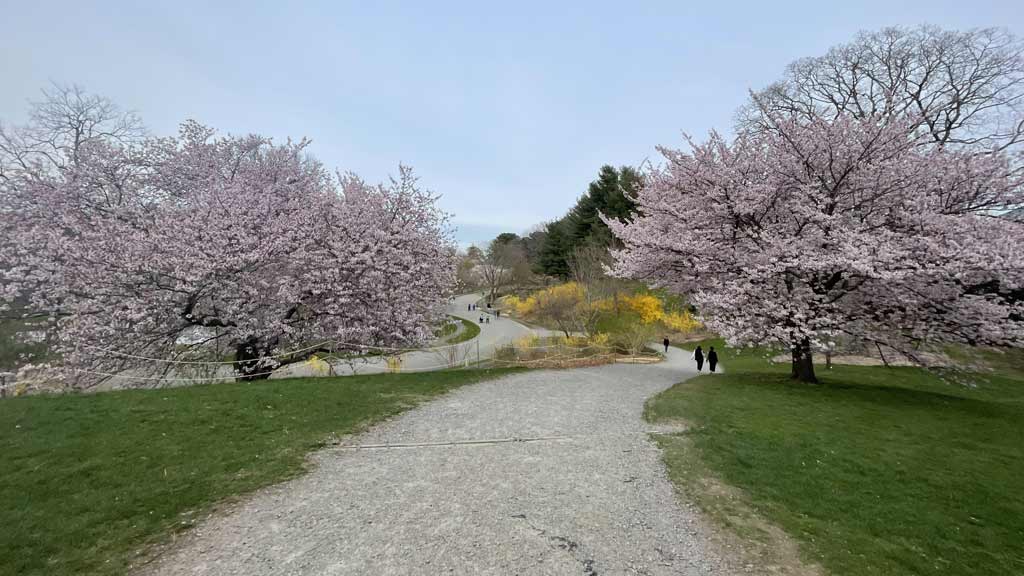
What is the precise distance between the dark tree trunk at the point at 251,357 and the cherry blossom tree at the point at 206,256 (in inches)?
2.7

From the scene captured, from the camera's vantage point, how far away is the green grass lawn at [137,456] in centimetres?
418

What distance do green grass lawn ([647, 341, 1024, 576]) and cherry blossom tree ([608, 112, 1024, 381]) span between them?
6.05 feet

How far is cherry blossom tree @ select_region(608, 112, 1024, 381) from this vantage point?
996cm

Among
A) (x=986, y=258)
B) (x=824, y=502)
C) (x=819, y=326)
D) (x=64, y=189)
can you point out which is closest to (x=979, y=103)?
(x=986, y=258)

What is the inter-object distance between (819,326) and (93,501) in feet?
47.4

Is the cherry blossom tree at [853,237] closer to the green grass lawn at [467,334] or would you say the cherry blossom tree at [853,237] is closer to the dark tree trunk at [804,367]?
the dark tree trunk at [804,367]

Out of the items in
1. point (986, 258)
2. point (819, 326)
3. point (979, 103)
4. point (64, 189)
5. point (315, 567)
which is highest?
point (979, 103)

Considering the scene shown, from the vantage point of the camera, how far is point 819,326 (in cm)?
1104

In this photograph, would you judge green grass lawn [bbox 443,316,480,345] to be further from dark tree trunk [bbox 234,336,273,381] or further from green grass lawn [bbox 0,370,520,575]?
green grass lawn [bbox 0,370,520,575]

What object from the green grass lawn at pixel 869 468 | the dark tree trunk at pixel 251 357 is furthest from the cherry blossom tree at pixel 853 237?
the dark tree trunk at pixel 251 357

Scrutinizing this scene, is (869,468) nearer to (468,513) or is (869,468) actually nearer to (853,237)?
(853,237)

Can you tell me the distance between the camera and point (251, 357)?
13391 mm

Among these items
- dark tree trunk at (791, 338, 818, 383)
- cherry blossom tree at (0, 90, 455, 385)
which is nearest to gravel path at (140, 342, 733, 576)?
cherry blossom tree at (0, 90, 455, 385)

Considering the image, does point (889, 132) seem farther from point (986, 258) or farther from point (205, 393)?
point (205, 393)
